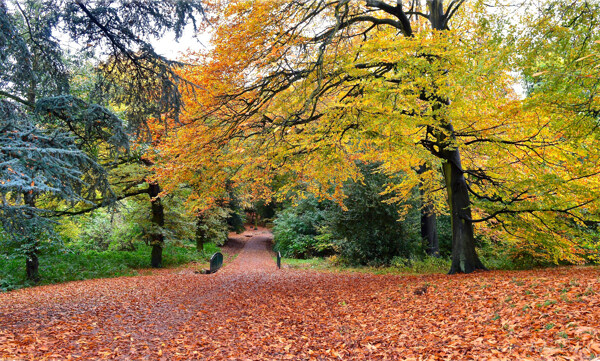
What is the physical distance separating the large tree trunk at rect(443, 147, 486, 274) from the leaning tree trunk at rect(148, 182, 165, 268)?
11.0 metres

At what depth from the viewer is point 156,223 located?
45.8 ft

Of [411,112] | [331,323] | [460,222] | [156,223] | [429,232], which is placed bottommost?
[331,323]

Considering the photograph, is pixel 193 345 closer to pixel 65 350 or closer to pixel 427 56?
pixel 65 350

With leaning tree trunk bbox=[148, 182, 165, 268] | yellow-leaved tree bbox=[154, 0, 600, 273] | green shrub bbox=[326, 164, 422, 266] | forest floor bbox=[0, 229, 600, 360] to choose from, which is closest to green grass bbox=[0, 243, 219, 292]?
leaning tree trunk bbox=[148, 182, 165, 268]

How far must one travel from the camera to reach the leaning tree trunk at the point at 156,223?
13.5 metres

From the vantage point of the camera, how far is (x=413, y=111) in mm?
7242

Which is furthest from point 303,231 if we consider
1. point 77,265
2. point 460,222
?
point 460,222

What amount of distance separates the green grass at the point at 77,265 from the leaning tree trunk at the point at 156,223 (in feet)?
1.53

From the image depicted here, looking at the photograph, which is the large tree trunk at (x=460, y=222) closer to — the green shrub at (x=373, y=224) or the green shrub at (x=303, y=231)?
the green shrub at (x=373, y=224)

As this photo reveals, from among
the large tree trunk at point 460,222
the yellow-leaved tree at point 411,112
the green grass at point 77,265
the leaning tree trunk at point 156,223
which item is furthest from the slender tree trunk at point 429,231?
the green grass at point 77,265

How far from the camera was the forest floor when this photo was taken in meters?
3.50

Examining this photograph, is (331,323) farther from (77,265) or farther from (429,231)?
(77,265)

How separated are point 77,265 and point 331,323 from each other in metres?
11.9

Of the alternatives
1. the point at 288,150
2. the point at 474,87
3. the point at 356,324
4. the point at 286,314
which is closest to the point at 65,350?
the point at 286,314
